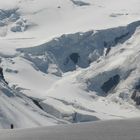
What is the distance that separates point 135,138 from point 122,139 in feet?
13.5

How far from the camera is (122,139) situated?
653 ft

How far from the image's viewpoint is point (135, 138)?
197 metres
